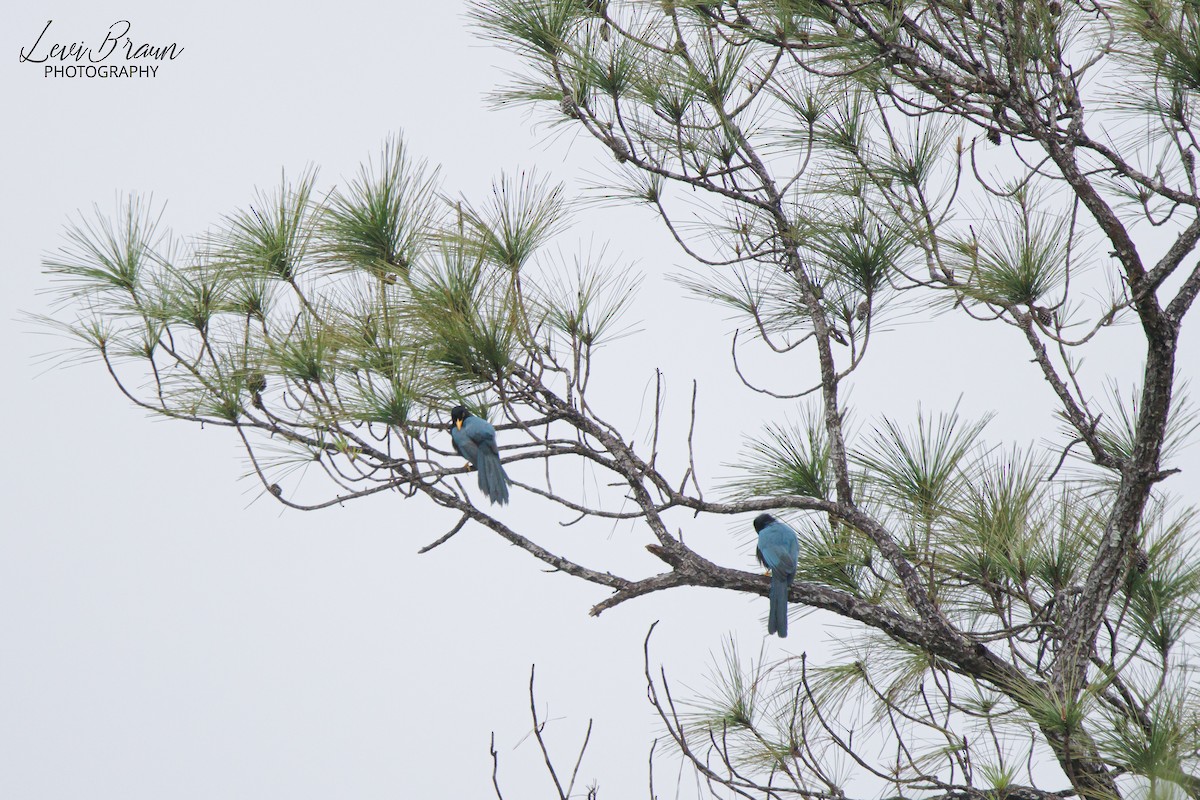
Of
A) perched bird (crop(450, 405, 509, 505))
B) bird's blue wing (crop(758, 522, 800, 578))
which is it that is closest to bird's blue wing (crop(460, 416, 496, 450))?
perched bird (crop(450, 405, 509, 505))

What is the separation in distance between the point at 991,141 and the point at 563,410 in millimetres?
936

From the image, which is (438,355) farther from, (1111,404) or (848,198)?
A: (1111,404)

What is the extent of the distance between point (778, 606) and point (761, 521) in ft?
1.53

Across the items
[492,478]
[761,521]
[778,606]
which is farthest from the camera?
[761,521]

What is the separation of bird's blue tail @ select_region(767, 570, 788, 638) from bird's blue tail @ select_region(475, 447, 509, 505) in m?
0.58

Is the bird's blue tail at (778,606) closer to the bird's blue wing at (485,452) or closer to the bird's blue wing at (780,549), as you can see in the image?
the bird's blue wing at (780,549)

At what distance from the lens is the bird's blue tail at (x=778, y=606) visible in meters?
2.18

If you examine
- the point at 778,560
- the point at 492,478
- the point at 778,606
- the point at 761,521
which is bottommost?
the point at 778,606

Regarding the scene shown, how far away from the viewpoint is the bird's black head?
2.67 m

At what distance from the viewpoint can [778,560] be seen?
2.37 metres

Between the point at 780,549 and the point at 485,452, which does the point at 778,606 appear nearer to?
the point at 780,549

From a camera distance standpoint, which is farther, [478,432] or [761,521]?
[761,521]

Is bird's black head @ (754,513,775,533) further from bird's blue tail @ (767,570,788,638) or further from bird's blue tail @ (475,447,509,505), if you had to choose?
bird's blue tail @ (475,447,509,505)

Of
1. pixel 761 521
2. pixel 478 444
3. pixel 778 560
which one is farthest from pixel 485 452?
pixel 761 521
